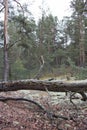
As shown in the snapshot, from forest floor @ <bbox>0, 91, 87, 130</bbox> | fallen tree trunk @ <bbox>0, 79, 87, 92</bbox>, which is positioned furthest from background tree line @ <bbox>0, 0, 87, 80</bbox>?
fallen tree trunk @ <bbox>0, 79, 87, 92</bbox>

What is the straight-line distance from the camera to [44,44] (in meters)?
36.1

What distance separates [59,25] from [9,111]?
3573 cm

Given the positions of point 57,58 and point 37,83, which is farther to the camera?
point 57,58

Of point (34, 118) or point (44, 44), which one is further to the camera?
point (44, 44)

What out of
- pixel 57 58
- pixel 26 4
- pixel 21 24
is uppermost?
pixel 26 4

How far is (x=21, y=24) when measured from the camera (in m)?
18.9

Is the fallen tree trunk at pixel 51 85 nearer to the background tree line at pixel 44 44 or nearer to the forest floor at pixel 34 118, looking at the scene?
the forest floor at pixel 34 118

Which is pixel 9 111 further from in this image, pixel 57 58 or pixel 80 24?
pixel 57 58

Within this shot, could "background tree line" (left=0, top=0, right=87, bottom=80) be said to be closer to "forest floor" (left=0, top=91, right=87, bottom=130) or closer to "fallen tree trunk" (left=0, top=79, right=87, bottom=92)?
"forest floor" (left=0, top=91, right=87, bottom=130)

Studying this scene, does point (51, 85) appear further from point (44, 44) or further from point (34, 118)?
point (44, 44)

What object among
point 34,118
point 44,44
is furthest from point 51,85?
point 44,44

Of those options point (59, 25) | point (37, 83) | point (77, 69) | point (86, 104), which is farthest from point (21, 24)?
point (59, 25)

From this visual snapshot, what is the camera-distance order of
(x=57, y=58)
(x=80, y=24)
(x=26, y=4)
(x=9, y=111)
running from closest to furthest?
(x=9, y=111) → (x=26, y=4) → (x=80, y=24) → (x=57, y=58)

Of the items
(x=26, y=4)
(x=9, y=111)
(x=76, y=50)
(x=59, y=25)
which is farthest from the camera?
(x=59, y=25)
